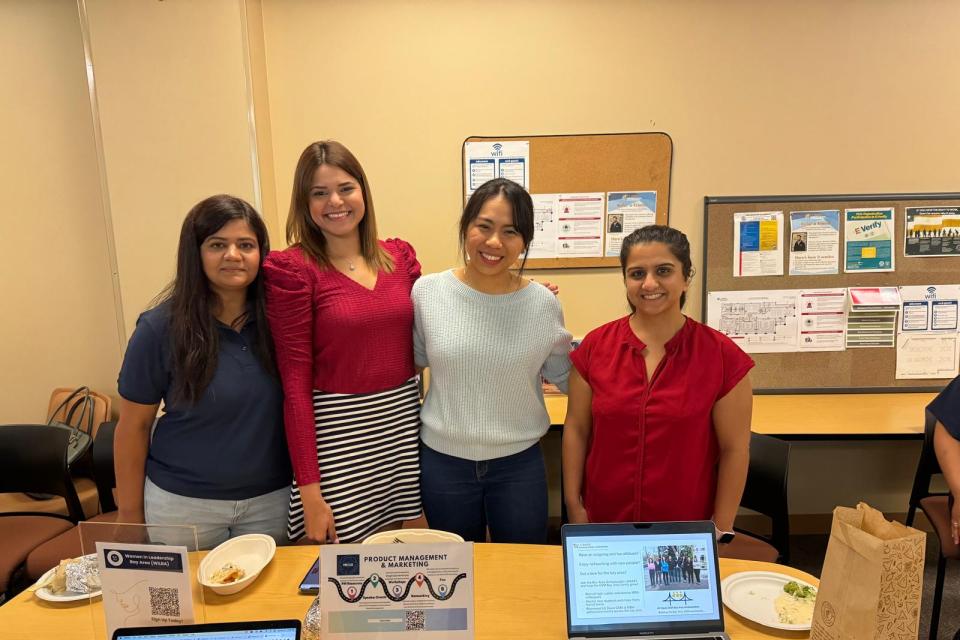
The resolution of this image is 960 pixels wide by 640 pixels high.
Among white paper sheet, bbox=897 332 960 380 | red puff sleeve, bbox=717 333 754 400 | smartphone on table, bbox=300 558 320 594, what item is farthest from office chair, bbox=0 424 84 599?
white paper sheet, bbox=897 332 960 380

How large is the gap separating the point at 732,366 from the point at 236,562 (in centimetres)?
140

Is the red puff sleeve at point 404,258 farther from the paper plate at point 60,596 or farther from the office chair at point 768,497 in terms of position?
the office chair at point 768,497

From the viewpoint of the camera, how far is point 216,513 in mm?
1484

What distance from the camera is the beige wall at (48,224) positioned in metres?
2.84

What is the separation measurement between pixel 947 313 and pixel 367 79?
10.7 feet

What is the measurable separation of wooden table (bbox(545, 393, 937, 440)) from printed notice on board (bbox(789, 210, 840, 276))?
0.71 metres

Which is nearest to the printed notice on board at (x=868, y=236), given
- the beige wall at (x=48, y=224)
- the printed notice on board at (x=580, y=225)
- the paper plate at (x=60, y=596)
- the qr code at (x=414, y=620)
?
the printed notice on board at (x=580, y=225)

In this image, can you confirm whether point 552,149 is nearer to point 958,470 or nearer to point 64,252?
point 958,470

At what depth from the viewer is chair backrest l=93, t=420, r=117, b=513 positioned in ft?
7.41

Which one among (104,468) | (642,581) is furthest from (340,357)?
(104,468)

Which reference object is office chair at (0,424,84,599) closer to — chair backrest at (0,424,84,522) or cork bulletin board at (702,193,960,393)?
chair backrest at (0,424,84,522)

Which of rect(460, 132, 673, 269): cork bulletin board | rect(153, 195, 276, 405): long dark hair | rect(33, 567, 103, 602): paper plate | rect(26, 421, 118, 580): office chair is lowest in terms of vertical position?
rect(26, 421, 118, 580): office chair

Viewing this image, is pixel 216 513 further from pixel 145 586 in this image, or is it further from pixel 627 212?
pixel 627 212

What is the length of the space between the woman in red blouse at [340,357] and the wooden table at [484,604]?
20 cm
